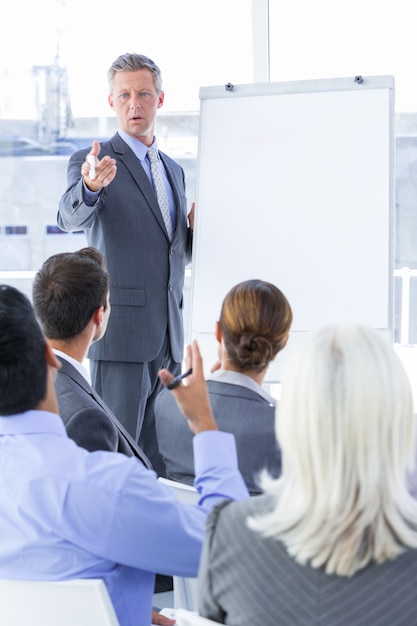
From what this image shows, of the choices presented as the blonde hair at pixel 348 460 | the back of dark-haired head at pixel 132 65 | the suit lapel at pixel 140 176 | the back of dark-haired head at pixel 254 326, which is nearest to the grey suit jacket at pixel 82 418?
the back of dark-haired head at pixel 254 326

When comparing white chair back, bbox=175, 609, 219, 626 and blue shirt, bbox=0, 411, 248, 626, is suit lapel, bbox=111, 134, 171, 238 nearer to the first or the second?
blue shirt, bbox=0, 411, 248, 626

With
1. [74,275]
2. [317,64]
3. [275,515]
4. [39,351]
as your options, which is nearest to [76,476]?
[39,351]

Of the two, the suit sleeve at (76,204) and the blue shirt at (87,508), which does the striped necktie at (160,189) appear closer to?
the suit sleeve at (76,204)

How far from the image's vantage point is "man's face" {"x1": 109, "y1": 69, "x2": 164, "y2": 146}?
3.29 meters

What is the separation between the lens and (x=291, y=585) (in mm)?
1134

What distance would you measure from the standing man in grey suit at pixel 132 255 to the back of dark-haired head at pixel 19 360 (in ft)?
5.98

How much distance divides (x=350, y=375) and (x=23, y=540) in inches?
26.4

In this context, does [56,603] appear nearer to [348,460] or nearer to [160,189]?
[348,460]

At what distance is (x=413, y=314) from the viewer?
453cm

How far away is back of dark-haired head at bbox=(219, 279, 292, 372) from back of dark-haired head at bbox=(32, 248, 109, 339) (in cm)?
36

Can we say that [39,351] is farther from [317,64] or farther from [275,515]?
[317,64]

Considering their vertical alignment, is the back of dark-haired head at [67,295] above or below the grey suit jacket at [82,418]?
above

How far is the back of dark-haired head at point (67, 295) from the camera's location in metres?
2.15

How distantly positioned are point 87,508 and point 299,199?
2233 millimetres
